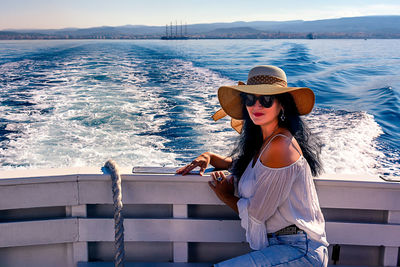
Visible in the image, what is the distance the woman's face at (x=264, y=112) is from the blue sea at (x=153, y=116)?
8.35ft

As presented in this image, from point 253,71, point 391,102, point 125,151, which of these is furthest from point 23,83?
point 253,71

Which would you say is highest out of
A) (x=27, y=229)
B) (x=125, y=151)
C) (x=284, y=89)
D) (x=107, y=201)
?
(x=284, y=89)

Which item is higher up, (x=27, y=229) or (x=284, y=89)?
(x=284, y=89)

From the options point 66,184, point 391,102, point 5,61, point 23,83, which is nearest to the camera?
point 66,184

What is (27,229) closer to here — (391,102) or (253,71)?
(253,71)

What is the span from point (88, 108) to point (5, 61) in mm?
8087

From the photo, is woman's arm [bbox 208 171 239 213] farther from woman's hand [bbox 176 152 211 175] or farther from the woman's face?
the woman's face

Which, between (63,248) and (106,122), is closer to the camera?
(63,248)

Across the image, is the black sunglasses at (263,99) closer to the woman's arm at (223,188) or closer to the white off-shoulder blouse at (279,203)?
the white off-shoulder blouse at (279,203)

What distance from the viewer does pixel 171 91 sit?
773 centimetres

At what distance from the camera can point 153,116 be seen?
5.70 m

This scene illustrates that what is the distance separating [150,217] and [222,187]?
0.41 meters

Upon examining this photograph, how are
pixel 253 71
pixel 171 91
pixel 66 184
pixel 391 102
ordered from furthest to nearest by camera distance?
pixel 171 91 → pixel 391 102 → pixel 66 184 → pixel 253 71

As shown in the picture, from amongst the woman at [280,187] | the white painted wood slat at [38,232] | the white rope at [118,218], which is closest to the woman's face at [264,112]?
the woman at [280,187]
